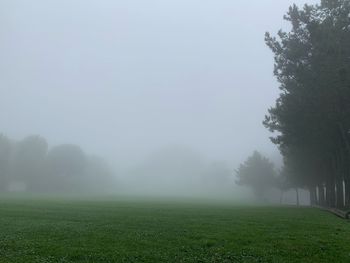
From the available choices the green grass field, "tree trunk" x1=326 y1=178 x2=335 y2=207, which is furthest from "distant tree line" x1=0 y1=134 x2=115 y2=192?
the green grass field

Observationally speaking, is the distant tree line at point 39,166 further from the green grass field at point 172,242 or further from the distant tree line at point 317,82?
the green grass field at point 172,242

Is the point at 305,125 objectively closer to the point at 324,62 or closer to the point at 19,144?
the point at 324,62

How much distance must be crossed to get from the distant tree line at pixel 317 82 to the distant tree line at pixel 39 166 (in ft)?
320

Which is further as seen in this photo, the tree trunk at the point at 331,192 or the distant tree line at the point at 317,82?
the tree trunk at the point at 331,192

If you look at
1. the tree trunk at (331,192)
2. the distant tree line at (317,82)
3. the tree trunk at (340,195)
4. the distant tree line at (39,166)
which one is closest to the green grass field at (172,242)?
the distant tree line at (317,82)

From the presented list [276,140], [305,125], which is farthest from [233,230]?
[276,140]

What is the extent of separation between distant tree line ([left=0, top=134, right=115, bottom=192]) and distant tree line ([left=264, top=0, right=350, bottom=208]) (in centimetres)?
9750

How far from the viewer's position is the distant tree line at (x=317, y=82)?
41969 mm

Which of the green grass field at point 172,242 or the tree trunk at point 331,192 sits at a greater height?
the tree trunk at point 331,192

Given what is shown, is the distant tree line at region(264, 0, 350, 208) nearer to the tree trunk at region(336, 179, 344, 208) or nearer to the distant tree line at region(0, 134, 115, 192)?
the tree trunk at region(336, 179, 344, 208)

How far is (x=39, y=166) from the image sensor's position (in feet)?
461

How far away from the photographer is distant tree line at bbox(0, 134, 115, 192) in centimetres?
13338

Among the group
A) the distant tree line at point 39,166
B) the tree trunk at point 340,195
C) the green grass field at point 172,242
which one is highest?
the distant tree line at point 39,166

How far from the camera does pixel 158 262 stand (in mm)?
18094
